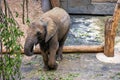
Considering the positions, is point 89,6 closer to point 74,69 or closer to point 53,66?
point 74,69

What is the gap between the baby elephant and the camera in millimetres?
4348

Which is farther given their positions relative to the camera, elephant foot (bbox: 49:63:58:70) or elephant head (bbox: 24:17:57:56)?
elephant foot (bbox: 49:63:58:70)

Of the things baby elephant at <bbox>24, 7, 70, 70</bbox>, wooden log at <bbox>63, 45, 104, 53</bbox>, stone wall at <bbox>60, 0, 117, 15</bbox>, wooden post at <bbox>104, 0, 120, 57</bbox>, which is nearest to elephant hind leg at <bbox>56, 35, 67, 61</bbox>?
baby elephant at <bbox>24, 7, 70, 70</bbox>

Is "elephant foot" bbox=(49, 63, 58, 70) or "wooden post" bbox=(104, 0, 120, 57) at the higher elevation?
"wooden post" bbox=(104, 0, 120, 57)

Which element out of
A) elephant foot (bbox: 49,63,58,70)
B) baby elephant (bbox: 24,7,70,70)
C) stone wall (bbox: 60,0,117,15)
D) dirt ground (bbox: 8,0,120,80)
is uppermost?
baby elephant (bbox: 24,7,70,70)

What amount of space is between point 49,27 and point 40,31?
0.15m

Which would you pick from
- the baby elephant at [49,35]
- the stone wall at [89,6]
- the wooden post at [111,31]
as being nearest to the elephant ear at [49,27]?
the baby elephant at [49,35]

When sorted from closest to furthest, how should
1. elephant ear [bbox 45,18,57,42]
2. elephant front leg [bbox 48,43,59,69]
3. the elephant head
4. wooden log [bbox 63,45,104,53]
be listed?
the elephant head → elephant ear [bbox 45,18,57,42] → elephant front leg [bbox 48,43,59,69] → wooden log [bbox 63,45,104,53]

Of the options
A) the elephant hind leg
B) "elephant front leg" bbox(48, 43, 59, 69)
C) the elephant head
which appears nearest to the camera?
the elephant head

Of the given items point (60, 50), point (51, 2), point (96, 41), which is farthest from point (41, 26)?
point (51, 2)

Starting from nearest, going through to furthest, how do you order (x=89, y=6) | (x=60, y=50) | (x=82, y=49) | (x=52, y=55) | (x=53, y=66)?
1. (x=52, y=55)
2. (x=53, y=66)
3. (x=60, y=50)
4. (x=82, y=49)
5. (x=89, y=6)

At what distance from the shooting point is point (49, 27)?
447cm

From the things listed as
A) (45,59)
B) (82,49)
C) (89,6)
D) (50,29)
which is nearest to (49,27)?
(50,29)

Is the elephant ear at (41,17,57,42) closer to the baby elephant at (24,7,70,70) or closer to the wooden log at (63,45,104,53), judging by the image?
the baby elephant at (24,7,70,70)
